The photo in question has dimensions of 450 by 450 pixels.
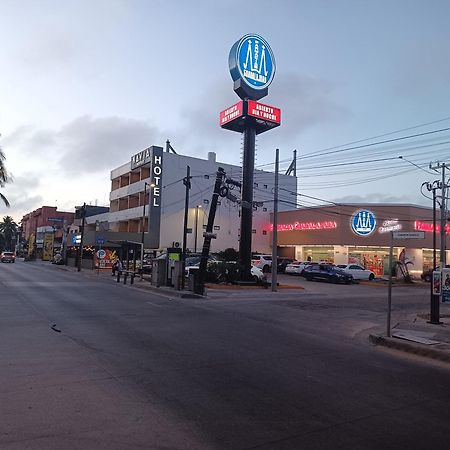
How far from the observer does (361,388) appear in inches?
268

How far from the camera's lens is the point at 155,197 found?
53.2 metres

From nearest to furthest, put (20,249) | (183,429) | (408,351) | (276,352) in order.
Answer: (183,429) → (276,352) → (408,351) → (20,249)

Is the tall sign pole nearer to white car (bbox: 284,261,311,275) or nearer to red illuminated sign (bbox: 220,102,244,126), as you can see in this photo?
red illuminated sign (bbox: 220,102,244,126)

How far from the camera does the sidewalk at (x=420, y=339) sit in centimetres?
969

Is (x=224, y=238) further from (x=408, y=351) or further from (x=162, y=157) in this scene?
(x=408, y=351)

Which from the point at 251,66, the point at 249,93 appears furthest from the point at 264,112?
the point at 251,66

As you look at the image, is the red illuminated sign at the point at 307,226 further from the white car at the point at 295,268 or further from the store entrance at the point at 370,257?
the white car at the point at 295,268

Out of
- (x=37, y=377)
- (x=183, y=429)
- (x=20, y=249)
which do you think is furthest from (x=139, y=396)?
(x=20, y=249)

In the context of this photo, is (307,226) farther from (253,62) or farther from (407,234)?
(407,234)

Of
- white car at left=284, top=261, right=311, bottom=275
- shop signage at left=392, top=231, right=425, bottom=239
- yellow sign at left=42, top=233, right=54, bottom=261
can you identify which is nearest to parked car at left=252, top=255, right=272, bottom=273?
white car at left=284, top=261, right=311, bottom=275

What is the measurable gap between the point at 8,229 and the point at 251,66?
121 m

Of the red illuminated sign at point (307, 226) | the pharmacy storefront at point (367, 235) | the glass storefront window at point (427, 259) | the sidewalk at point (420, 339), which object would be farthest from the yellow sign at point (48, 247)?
the sidewalk at point (420, 339)

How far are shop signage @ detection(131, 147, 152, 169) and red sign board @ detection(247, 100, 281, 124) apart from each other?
857 inches

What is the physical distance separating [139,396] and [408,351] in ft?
21.5
